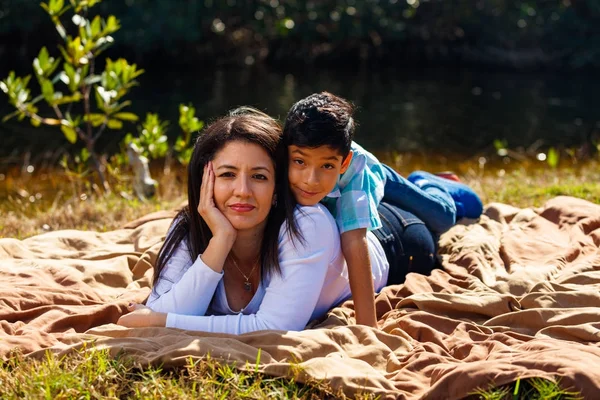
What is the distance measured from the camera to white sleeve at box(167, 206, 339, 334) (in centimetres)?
349

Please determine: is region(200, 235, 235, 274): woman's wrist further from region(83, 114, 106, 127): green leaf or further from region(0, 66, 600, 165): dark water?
region(0, 66, 600, 165): dark water

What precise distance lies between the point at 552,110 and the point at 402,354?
1053cm

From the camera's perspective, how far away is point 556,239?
16.3 feet

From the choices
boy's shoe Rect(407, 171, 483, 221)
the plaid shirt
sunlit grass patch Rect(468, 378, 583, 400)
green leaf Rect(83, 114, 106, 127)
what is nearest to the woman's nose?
the plaid shirt

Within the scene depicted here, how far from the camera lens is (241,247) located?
377 centimetres

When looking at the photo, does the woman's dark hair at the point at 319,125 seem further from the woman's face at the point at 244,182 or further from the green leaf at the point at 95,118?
the green leaf at the point at 95,118

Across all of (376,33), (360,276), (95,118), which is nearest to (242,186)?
(360,276)

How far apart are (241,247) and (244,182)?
382 mm

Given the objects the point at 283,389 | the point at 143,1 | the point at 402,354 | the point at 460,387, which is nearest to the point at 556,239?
the point at 402,354

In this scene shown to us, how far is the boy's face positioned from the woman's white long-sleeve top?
0.07 meters

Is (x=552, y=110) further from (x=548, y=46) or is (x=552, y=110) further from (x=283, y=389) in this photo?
(x=283, y=389)

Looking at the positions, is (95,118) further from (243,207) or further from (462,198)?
(243,207)

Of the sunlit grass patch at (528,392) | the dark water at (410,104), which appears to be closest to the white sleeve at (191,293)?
the sunlit grass patch at (528,392)

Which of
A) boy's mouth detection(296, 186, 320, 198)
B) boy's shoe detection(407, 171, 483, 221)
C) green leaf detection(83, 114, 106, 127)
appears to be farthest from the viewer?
green leaf detection(83, 114, 106, 127)
